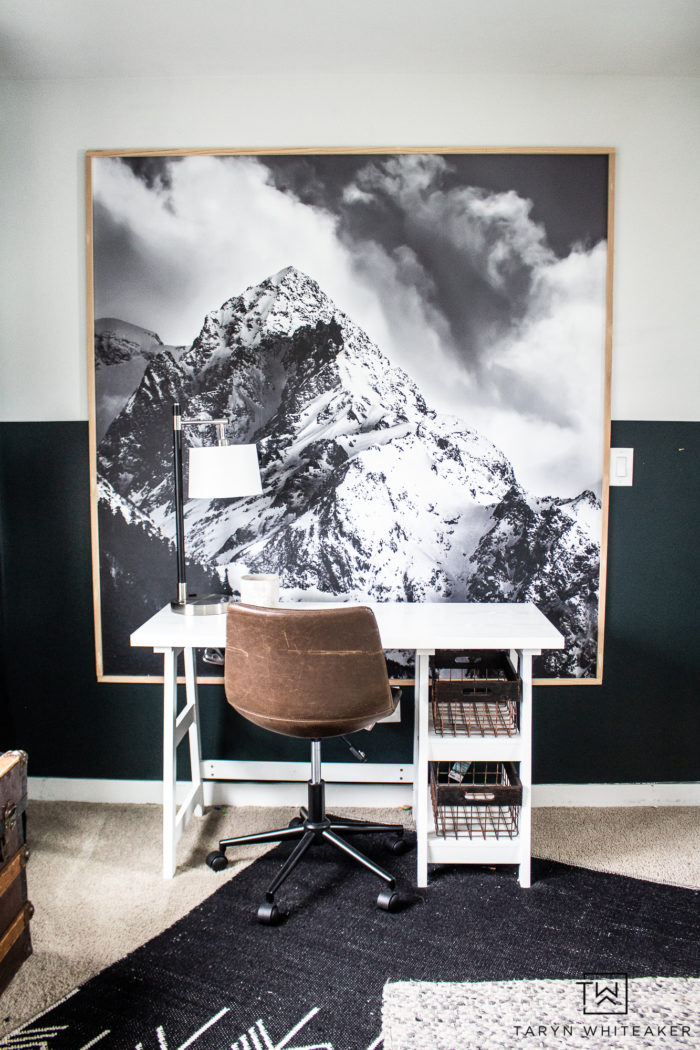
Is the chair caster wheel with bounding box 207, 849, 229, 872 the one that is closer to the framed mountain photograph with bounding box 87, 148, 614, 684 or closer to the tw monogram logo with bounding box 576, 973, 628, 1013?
the framed mountain photograph with bounding box 87, 148, 614, 684

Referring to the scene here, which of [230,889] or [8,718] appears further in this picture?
[8,718]

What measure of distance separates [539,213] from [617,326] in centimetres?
48

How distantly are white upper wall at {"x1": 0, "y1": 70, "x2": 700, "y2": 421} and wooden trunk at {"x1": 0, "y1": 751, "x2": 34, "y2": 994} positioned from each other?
158 cm

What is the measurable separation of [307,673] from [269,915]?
0.69 metres

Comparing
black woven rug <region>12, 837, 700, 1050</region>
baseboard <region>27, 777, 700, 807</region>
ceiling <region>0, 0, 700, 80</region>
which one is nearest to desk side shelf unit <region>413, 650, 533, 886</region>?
black woven rug <region>12, 837, 700, 1050</region>

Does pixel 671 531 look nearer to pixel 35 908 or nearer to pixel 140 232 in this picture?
pixel 140 232

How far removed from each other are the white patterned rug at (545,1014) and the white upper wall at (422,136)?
175 centimetres

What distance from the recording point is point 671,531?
2.60 m

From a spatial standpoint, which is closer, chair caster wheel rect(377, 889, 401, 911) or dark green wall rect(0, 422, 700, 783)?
chair caster wheel rect(377, 889, 401, 911)

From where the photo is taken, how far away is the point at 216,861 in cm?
225

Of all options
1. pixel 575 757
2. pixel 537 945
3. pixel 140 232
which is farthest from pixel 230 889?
pixel 140 232

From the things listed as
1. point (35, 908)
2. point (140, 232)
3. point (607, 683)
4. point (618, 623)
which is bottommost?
point (35, 908)

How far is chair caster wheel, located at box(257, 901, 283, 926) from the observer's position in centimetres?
198

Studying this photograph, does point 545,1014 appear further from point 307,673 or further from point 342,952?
point 307,673
